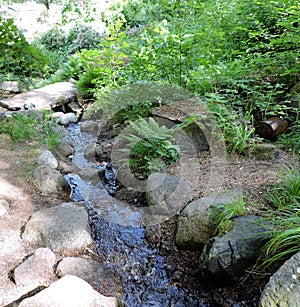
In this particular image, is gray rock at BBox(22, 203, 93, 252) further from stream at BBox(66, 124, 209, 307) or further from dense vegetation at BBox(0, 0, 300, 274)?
dense vegetation at BBox(0, 0, 300, 274)

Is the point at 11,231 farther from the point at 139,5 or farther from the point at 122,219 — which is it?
the point at 139,5

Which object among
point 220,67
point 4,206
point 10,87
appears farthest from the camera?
point 10,87

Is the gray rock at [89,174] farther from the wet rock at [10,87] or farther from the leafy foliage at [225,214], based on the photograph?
the wet rock at [10,87]

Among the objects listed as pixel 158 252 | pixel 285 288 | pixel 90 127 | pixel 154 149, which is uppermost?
pixel 285 288

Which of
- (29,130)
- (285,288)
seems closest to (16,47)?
(285,288)

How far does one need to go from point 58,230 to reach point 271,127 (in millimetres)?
3150

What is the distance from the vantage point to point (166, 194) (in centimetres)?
337

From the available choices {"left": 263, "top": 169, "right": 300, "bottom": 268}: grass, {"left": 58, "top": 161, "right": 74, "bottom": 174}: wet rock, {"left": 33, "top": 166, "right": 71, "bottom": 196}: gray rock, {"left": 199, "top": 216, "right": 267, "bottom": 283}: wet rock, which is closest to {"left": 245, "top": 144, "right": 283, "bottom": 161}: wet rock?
{"left": 263, "top": 169, "right": 300, "bottom": 268}: grass

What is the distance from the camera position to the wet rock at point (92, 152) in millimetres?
5059

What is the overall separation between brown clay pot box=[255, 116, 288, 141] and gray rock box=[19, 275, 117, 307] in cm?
313

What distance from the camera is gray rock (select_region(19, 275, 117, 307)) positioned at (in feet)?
6.48

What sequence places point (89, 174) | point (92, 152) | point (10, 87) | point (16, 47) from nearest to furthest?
point (16, 47) < point (89, 174) < point (92, 152) < point (10, 87)

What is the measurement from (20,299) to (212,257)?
1.60m

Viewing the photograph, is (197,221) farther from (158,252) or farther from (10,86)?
(10,86)
